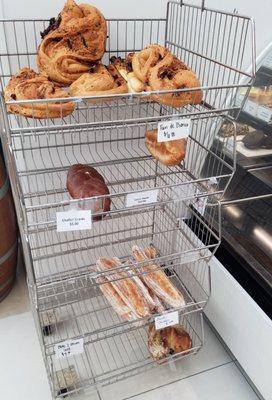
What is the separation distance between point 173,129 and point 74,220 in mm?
329

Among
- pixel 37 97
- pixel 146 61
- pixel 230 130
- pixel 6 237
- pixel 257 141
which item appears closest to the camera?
pixel 37 97

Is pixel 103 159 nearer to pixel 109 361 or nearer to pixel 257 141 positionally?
pixel 257 141

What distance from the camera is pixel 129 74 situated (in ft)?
3.18

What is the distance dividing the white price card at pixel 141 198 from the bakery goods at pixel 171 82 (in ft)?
0.78

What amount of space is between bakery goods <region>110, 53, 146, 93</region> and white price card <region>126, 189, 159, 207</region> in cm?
27

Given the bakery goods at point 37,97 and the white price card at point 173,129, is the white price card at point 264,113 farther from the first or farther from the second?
the bakery goods at point 37,97

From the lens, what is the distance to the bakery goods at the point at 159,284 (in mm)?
1254

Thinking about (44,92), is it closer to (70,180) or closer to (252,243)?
(70,180)

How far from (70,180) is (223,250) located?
0.61 metres

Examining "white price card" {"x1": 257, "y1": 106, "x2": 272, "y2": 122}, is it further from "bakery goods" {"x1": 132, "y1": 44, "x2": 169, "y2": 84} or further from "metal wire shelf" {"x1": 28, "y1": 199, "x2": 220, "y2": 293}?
"bakery goods" {"x1": 132, "y1": 44, "x2": 169, "y2": 84}

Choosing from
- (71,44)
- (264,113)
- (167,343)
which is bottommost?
(167,343)

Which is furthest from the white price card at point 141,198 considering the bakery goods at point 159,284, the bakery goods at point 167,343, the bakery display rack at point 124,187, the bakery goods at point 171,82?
the bakery goods at point 167,343

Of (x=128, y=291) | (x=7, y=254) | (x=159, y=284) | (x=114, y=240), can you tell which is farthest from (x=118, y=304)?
(x=7, y=254)

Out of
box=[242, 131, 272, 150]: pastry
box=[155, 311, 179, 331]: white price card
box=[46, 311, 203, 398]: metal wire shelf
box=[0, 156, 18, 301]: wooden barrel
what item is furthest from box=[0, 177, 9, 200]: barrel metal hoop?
box=[242, 131, 272, 150]: pastry
